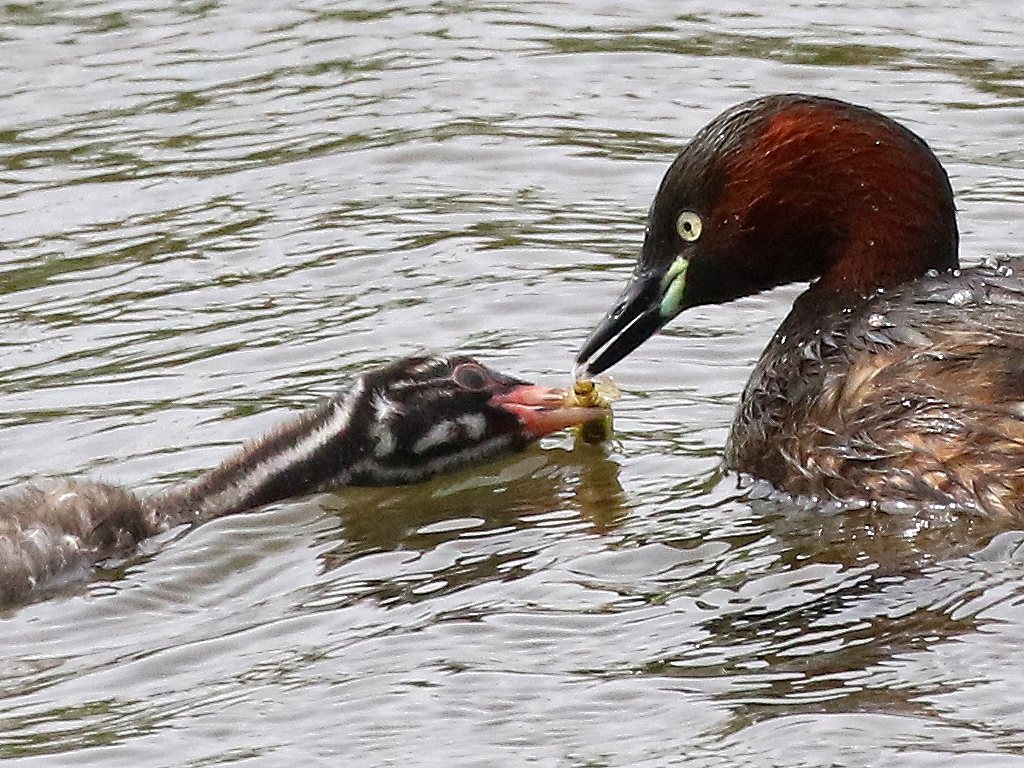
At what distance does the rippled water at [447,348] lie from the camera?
5758mm

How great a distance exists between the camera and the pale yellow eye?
23.9ft

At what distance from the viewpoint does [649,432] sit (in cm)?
780

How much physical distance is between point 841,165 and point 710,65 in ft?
12.0

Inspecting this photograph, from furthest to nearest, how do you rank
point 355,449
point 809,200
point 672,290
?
point 355,449
point 672,290
point 809,200

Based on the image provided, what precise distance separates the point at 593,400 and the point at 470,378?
1.24 feet

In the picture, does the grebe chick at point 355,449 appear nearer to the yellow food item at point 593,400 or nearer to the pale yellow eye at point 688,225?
the yellow food item at point 593,400

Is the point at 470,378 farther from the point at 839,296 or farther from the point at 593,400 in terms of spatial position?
the point at 839,296

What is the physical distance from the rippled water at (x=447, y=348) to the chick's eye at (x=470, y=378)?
10.5 inches

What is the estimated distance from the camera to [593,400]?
7.70 metres

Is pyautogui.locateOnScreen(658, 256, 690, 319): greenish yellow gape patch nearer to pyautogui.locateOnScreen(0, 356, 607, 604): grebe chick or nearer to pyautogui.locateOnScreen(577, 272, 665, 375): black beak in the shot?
pyautogui.locateOnScreen(577, 272, 665, 375): black beak

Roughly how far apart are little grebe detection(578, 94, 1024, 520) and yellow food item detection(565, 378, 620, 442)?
235mm

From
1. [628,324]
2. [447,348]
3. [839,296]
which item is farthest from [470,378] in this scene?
[839,296]

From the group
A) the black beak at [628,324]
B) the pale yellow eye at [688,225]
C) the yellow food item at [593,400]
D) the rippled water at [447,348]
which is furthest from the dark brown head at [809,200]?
the rippled water at [447,348]

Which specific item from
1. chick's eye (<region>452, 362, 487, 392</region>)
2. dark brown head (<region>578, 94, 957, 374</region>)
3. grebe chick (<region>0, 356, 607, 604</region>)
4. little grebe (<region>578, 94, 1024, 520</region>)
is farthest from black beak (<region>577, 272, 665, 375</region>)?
chick's eye (<region>452, 362, 487, 392</region>)
